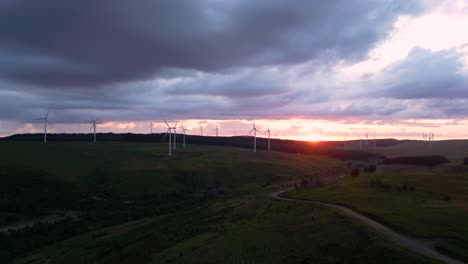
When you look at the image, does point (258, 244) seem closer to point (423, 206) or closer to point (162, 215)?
point (423, 206)

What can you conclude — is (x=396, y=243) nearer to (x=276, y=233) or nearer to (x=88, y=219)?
(x=276, y=233)

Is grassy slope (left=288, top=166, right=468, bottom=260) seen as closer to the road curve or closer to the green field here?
the road curve

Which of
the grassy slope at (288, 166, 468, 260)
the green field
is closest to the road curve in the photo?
the grassy slope at (288, 166, 468, 260)

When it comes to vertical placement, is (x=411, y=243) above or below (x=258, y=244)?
above

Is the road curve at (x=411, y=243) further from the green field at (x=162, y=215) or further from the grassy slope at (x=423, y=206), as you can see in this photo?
the green field at (x=162, y=215)

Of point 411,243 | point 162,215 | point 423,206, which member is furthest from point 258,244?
point 162,215

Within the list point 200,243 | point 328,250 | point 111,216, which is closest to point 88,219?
point 111,216

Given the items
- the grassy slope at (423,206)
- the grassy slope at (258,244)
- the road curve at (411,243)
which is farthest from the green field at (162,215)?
the grassy slope at (423,206)
